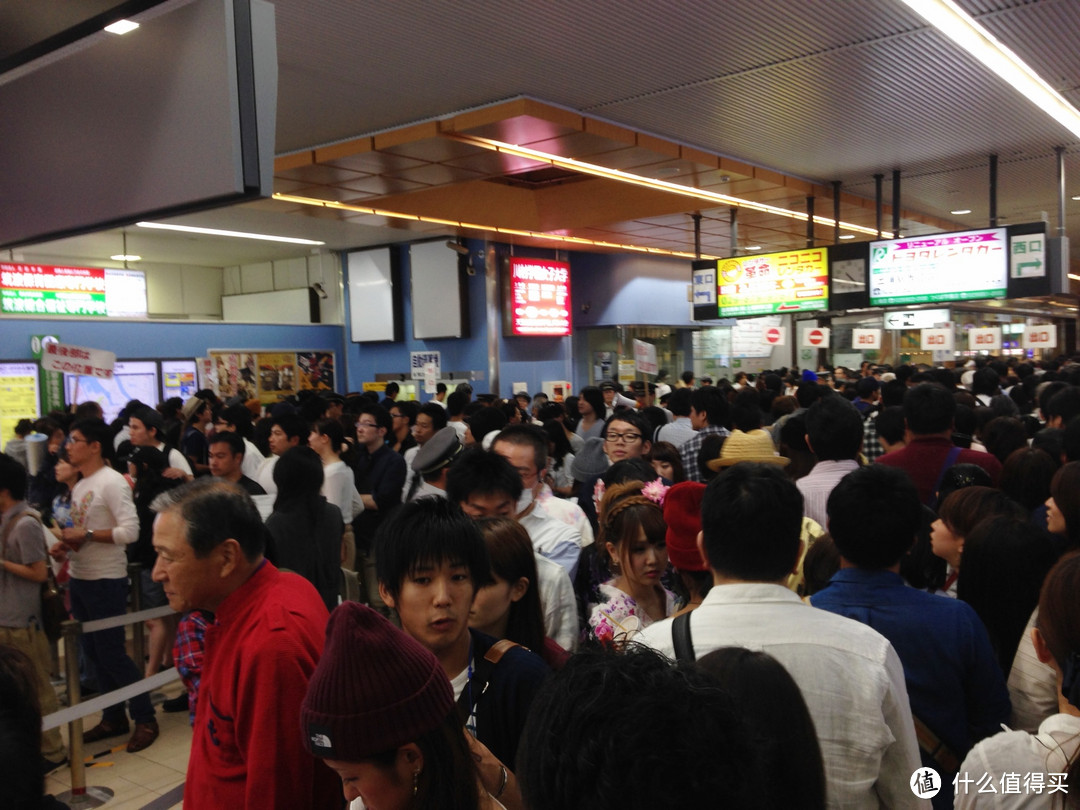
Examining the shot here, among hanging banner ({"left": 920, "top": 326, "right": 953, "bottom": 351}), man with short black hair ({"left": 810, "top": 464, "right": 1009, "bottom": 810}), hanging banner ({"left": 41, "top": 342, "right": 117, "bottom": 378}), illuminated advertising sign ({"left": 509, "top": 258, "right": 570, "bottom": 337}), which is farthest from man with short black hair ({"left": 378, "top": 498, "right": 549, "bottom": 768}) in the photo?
hanging banner ({"left": 920, "top": 326, "right": 953, "bottom": 351})

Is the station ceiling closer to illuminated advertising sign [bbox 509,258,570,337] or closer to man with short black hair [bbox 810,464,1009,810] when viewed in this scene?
illuminated advertising sign [bbox 509,258,570,337]

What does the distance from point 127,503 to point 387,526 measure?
3556mm

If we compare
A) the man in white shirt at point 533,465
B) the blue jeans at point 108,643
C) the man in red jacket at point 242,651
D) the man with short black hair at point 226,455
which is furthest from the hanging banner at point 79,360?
the man in red jacket at point 242,651

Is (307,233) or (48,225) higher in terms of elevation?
(307,233)

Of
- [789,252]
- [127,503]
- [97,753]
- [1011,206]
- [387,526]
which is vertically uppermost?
[1011,206]

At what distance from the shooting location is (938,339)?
1360cm

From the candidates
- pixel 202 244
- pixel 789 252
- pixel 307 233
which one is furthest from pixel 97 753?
pixel 202 244

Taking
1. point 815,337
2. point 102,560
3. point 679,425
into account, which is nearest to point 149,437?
point 102,560

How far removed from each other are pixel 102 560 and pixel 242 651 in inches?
143

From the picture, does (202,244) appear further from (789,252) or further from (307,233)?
(789,252)

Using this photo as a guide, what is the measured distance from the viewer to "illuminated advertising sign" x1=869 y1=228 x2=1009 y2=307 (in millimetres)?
7707

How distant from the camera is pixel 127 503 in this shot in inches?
191

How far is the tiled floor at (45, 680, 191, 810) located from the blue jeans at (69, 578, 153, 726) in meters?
0.20
